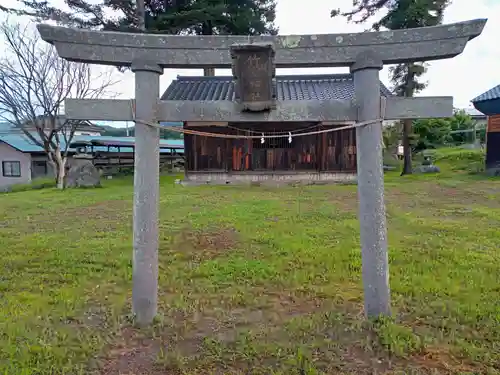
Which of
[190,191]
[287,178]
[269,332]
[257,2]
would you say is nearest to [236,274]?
[269,332]

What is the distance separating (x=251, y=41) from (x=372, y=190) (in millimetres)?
1817

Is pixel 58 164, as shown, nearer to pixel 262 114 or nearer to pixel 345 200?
pixel 345 200

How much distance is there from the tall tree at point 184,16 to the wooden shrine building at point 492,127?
1016cm

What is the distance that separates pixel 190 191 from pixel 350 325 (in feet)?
35.9

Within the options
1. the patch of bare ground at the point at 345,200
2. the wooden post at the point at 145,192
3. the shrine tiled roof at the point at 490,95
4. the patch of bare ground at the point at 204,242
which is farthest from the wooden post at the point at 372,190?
the shrine tiled roof at the point at 490,95

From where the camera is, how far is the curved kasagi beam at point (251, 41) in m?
3.64

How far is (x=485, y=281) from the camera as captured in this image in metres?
4.76

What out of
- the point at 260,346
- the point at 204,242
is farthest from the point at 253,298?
the point at 204,242

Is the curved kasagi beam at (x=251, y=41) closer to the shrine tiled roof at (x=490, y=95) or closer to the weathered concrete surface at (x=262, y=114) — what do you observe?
the weathered concrete surface at (x=262, y=114)

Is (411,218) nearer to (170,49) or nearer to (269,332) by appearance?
(269,332)

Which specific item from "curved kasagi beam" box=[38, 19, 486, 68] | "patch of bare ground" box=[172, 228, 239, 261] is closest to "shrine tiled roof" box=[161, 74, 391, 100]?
"patch of bare ground" box=[172, 228, 239, 261]

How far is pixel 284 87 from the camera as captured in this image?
16594 millimetres

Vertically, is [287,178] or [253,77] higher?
[253,77]

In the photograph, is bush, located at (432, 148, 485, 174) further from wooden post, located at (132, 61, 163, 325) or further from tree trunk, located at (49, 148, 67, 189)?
tree trunk, located at (49, 148, 67, 189)
